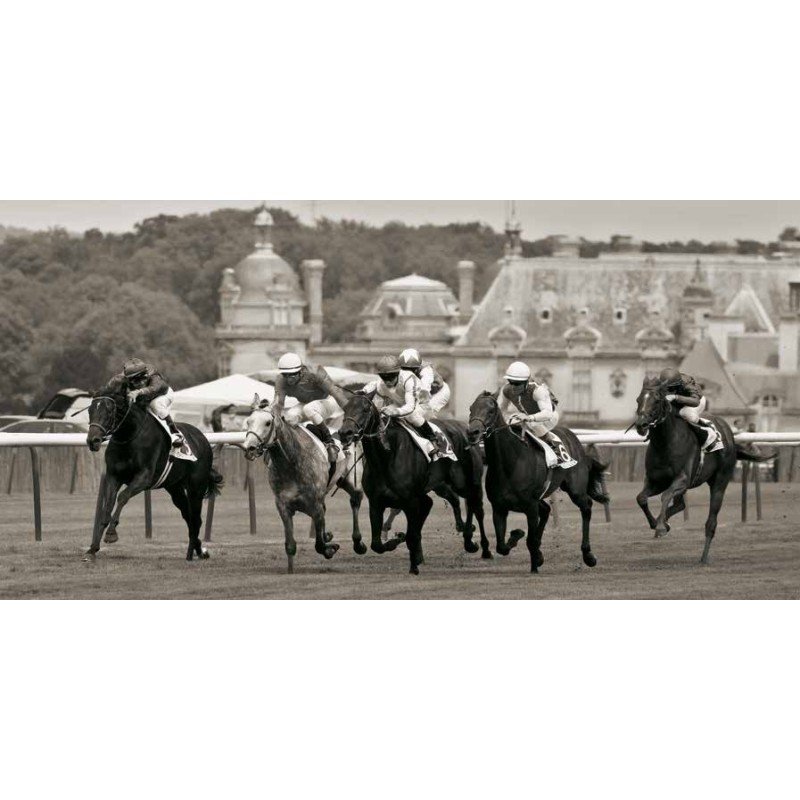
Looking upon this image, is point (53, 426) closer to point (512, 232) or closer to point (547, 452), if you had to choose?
point (512, 232)

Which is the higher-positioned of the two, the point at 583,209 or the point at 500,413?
the point at 583,209

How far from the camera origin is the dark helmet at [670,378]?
1488 cm

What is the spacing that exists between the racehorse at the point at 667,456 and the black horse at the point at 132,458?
3.30 m

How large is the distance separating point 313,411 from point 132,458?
134 cm

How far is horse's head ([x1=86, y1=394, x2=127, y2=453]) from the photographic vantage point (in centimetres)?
1379

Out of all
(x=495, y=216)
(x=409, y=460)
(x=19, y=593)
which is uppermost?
(x=495, y=216)

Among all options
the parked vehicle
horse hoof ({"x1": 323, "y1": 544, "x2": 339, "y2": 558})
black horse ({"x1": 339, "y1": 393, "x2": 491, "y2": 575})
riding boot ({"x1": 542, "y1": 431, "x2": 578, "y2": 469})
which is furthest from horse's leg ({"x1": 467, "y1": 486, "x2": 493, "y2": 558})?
the parked vehicle

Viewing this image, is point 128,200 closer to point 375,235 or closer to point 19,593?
point 375,235

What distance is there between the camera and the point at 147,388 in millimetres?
14227

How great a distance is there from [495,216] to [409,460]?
22.1 m

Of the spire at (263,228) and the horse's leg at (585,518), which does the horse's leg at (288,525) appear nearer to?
the horse's leg at (585,518)

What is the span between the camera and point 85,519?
58.6 feet

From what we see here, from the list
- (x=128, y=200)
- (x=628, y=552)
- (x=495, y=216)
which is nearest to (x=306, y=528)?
(x=628, y=552)

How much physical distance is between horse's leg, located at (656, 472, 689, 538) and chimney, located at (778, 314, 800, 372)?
111 feet
